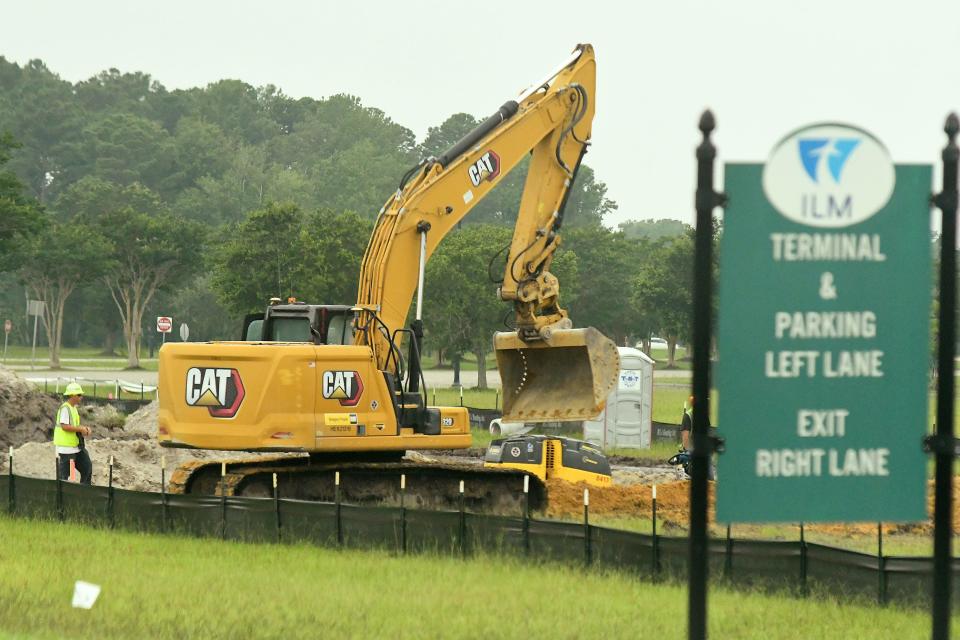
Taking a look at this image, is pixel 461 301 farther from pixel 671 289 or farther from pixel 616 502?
pixel 616 502

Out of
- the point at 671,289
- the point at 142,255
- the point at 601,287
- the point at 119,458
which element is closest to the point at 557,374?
the point at 119,458

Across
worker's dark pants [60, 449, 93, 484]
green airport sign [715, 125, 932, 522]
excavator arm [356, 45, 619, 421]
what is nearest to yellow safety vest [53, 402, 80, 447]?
worker's dark pants [60, 449, 93, 484]

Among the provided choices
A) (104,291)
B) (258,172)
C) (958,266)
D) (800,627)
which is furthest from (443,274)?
(258,172)

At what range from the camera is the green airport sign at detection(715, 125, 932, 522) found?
7.71 meters

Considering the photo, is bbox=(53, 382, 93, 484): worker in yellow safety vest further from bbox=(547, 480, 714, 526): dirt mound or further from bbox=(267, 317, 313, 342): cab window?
bbox=(547, 480, 714, 526): dirt mound

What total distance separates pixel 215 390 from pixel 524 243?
5596 mm

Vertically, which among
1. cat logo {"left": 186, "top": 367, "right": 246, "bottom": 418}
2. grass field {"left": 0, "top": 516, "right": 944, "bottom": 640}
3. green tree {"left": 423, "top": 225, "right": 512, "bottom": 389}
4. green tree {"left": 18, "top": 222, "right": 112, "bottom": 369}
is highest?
green tree {"left": 18, "top": 222, "right": 112, "bottom": 369}

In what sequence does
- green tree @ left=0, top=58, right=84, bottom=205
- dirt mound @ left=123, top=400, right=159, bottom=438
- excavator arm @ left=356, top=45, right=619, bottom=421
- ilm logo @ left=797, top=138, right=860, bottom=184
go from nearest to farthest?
ilm logo @ left=797, top=138, right=860, bottom=184, excavator arm @ left=356, top=45, right=619, bottom=421, dirt mound @ left=123, top=400, right=159, bottom=438, green tree @ left=0, top=58, right=84, bottom=205

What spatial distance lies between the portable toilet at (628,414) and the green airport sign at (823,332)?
30.7 meters

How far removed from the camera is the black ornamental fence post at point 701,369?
7.45 metres

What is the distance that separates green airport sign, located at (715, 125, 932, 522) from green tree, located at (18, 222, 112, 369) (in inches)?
3003

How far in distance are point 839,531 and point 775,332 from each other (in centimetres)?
1557

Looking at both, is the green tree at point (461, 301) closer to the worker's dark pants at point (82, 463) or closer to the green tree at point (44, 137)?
the worker's dark pants at point (82, 463)

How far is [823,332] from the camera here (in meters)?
7.81
